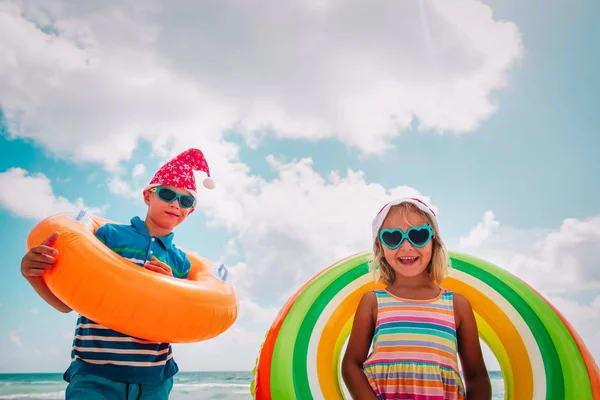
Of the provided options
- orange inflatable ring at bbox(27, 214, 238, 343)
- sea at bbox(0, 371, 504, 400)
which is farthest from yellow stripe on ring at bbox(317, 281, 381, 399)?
sea at bbox(0, 371, 504, 400)

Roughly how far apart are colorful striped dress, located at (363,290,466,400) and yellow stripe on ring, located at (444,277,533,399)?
458mm

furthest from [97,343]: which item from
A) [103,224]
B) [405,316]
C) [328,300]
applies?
[405,316]

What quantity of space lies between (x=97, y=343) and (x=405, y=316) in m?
1.57

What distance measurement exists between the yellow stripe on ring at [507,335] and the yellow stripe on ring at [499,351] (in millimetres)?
11

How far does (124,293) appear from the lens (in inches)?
83.2

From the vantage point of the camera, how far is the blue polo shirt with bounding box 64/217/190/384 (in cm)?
230

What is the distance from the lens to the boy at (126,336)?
2262 millimetres

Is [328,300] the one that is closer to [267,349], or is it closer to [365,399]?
[267,349]

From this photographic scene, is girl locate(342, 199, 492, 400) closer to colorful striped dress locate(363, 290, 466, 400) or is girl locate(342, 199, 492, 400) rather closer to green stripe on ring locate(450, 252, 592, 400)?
colorful striped dress locate(363, 290, 466, 400)

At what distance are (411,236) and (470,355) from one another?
61cm

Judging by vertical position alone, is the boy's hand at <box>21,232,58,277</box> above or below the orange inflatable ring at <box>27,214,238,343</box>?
above

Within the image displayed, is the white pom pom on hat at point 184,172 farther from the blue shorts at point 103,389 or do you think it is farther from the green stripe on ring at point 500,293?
the blue shorts at point 103,389

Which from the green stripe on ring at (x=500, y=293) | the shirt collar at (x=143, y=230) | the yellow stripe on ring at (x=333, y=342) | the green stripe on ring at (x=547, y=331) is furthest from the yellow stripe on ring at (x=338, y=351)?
the shirt collar at (x=143, y=230)

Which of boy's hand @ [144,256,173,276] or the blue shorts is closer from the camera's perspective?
the blue shorts
